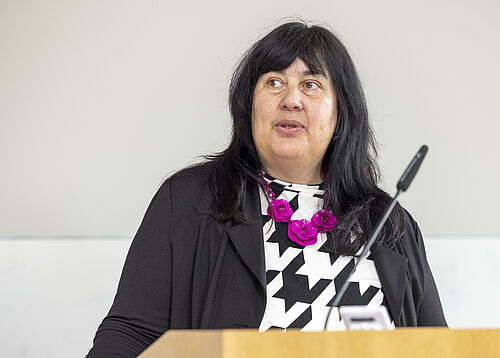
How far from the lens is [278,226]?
6.65 ft

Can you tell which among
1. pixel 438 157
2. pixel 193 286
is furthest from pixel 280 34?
pixel 438 157

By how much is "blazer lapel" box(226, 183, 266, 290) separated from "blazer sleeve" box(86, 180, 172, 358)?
17 cm

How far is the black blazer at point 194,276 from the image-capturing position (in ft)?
6.04

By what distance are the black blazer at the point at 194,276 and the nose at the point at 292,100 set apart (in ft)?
0.79

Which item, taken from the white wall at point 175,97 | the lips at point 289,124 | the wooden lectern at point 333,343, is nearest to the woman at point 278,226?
the lips at point 289,124

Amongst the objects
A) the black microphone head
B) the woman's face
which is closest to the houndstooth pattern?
the woman's face

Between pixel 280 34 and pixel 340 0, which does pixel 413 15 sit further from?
pixel 280 34

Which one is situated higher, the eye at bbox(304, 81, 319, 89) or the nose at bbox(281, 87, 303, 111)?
the eye at bbox(304, 81, 319, 89)

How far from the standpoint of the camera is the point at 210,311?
186 centimetres

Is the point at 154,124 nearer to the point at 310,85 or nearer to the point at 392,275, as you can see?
the point at 310,85

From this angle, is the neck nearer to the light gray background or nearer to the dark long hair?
the dark long hair

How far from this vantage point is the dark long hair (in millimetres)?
2053

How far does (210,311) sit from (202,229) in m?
0.21

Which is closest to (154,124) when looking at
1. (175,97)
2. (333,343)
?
(175,97)
